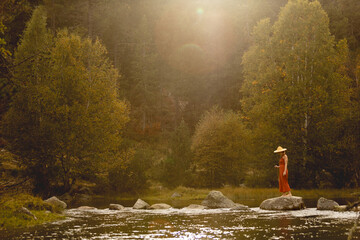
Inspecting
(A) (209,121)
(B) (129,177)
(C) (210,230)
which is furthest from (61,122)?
(C) (210,230)

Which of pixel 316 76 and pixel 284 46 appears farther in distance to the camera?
pixel 284 46

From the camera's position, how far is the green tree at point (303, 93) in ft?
110

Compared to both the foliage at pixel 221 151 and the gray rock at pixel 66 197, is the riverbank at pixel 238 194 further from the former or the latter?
the foliage at pixel 221 151

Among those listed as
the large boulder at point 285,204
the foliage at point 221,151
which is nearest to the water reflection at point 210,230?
the large boulder at point 285,204

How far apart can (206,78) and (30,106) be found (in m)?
50.5

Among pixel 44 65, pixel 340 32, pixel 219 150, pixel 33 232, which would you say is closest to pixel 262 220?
pixel 33 232

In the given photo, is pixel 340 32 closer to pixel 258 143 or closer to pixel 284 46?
pixel 284 46

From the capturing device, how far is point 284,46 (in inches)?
1431

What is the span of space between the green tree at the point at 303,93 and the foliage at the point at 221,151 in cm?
704

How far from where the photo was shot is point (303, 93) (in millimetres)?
34125

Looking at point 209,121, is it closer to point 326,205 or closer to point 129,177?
point 129,177

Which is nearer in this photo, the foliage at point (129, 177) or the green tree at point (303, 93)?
the green tree at point (303, 93)

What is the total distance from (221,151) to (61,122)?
18.5 metres

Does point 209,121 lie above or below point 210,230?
above
